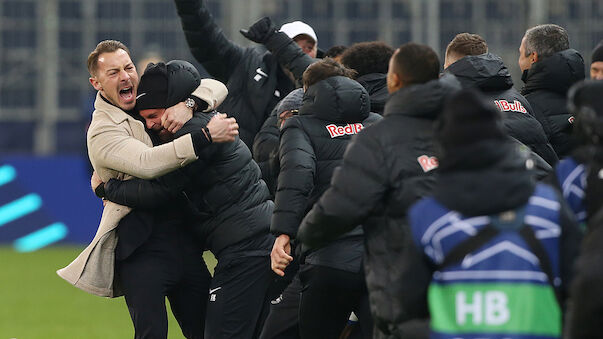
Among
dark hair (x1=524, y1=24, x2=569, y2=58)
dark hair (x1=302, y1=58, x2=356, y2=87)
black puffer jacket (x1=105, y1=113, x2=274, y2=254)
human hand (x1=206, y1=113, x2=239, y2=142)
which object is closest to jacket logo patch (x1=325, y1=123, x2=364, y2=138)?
dark hair (x1=302, y1=58, x2=356, y2=87)

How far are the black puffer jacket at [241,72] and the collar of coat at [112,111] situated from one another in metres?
2.26

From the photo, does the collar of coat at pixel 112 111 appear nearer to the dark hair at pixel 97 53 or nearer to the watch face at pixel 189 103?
the dark hair at pixel 97 53

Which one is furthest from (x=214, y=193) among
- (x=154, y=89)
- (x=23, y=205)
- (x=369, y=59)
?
(x=23, y=205)

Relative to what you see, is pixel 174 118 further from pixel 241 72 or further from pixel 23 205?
pixel 23 205

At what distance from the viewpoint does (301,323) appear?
7.14m

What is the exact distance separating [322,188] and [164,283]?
42.8 inches

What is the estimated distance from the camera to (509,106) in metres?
7.54

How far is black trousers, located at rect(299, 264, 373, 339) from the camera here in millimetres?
6945

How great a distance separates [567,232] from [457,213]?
42 cm

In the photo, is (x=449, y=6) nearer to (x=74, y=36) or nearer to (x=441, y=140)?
(x=74, y=36)

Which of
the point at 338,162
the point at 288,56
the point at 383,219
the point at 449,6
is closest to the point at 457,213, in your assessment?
the point at 383,219

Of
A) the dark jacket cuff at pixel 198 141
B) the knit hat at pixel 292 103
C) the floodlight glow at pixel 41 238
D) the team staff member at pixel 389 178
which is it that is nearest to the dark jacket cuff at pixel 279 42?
the knit hat at pixel 292 103

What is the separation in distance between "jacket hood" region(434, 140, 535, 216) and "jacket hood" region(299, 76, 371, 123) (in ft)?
8.03

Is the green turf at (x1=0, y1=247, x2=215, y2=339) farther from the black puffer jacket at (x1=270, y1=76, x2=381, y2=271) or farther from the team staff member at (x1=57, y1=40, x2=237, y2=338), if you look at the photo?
the black puffer jacket at (x1=270, y1=76, x2=381, y2=271)
